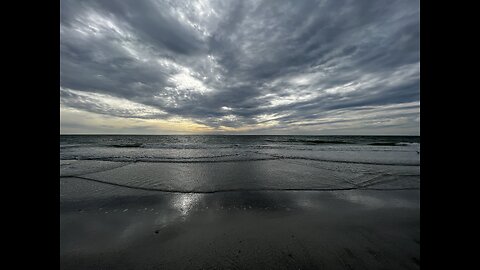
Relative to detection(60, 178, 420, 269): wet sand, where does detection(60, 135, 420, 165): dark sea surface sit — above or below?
above

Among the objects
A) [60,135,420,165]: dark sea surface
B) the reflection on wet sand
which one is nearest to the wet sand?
the reflection on wet sand

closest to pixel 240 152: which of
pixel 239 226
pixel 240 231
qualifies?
pixel 239 226

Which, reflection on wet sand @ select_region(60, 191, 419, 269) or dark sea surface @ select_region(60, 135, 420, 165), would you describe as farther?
dark sea surface @ select_region(60, 135, 420, 165)

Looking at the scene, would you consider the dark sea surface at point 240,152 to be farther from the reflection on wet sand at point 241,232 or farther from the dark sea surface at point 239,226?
the reflection on wet sand at point 241,232

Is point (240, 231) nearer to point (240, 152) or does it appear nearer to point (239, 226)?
point (239, 226)

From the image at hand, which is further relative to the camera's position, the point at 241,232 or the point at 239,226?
the point at 239,226

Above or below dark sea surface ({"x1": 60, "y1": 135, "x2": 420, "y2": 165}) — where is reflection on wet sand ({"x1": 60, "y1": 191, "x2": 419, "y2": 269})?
below

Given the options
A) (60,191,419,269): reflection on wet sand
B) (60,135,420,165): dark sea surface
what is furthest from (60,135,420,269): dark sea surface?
(60,135,420,165): dark sea surface

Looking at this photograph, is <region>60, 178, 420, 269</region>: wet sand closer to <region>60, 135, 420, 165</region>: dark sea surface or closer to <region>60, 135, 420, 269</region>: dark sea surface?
<region>60, 135, 420, 269</region>: dark sea surface

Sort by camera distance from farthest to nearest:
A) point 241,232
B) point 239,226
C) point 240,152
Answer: point 240,152 < point 239,226 < point 241,232

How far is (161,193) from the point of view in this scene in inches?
260
